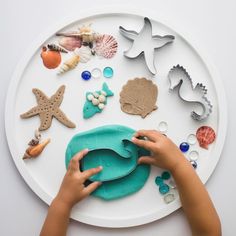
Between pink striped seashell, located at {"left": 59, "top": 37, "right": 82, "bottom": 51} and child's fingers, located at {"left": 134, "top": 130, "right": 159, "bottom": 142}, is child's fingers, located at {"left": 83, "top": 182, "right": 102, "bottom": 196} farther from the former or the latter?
pink striped seashell, located at {"left": 59, "top": 37, "right": 82, "bottom": 51}

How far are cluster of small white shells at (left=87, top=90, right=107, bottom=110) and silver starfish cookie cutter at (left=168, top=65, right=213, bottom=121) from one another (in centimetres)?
13

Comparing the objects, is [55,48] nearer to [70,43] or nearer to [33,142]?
[70,43]

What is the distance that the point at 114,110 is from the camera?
32.1 inches

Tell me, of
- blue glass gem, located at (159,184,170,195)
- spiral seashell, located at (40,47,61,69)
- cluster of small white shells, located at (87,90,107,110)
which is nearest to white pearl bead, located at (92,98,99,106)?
cluster of small white shells, located at (87,90,107,110)

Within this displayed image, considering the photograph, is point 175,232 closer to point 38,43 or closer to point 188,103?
point 188,103

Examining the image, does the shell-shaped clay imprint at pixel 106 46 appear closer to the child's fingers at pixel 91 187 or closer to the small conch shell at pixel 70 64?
the small conch shell at pixel 70 64

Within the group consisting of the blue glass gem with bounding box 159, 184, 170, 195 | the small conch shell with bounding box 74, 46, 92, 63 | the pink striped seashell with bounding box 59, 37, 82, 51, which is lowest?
the blue glass gem with bounding box 159, 184, 170, 195

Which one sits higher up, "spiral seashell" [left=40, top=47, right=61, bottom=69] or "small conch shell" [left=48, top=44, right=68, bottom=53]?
"small conch shell" [left=48, top=44, right=68, bottom=53]

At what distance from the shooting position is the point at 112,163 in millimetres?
807

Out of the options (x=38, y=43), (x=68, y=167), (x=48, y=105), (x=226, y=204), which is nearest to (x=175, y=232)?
(x=226, y=204)

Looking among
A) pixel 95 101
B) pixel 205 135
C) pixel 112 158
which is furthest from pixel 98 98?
pixel 205 135

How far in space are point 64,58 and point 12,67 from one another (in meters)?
0.12

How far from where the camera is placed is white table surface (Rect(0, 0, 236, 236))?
83cm

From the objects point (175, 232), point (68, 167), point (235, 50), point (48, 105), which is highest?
point (235, 50)
